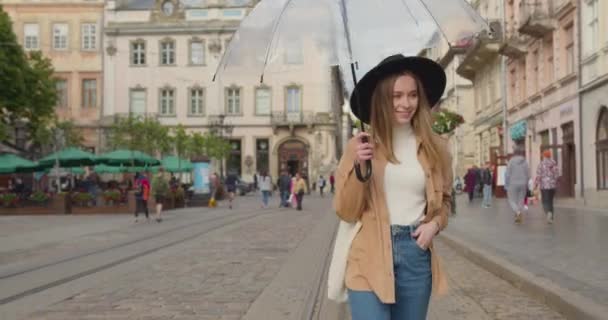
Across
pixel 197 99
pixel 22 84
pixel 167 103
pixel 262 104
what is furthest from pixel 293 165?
pixel 22 84

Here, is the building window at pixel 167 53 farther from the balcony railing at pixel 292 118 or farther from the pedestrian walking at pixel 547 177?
the pedestrian walking at pixel 547 177

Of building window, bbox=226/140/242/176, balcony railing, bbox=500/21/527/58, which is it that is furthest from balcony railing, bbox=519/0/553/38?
building window, bbox=226/140/242/176

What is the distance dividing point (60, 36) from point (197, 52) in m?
10.9

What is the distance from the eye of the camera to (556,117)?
27.9m

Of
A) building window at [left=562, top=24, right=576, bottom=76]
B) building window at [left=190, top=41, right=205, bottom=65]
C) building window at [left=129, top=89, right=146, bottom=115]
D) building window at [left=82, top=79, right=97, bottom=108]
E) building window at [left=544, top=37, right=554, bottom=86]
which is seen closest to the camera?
building window at [left=562, top=24, right=576, bottom=76]

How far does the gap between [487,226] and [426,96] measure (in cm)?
1349

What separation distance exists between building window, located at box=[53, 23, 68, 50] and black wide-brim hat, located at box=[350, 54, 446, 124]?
60.3 meters

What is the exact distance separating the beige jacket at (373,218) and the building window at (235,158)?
5565 cm

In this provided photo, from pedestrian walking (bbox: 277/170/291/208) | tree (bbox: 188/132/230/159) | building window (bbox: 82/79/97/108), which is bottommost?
pedestrian walking (bbox: 277/170/291/208)

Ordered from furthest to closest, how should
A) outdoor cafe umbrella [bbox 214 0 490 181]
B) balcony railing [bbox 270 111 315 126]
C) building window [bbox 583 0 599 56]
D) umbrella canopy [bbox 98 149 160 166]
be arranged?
balcony railing [bbox 270 111 315 126]
umbrella canopy [bbox 98 149 160 166]
building window [bbox 583 0 599 56]
outdoor cafe umbrella [bbox 214 0 490 181]

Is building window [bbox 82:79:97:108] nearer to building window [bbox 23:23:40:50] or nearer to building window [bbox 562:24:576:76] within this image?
building window [bbox 23:23:40:50]

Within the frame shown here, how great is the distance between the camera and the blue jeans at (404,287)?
3000 mm

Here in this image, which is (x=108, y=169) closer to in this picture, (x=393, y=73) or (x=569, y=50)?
(x=569, y=50)

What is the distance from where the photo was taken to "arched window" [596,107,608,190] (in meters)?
23.0
